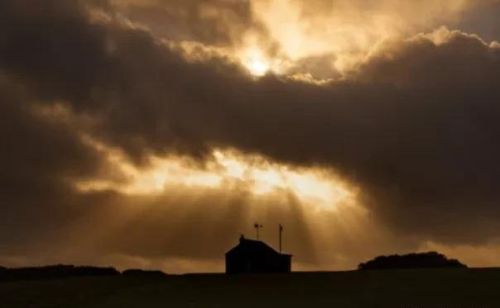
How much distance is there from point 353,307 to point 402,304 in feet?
12.9

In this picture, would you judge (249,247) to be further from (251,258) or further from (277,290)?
(277,290)

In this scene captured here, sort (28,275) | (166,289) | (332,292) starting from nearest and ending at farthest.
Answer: (332,292) → (166,289) → (28,275)

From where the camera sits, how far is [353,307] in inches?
2461

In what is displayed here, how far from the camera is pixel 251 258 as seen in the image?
100 meters

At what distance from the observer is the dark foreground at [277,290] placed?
67.1m

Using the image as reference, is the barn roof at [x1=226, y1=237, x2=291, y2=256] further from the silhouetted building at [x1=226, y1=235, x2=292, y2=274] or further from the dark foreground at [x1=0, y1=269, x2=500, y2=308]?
the dark foreground at [x1=0, y1=269, x2=500, y2=308]

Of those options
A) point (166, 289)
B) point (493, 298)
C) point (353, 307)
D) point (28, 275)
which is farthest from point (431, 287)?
point (28, 275)

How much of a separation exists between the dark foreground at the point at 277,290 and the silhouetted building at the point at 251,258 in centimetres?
1048

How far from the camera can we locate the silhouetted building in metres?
99.8

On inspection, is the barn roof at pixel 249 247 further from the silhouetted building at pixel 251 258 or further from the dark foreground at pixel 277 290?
the dark foreground at pixel 277 290

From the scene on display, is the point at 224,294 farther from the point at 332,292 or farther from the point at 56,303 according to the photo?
the point at 56,303

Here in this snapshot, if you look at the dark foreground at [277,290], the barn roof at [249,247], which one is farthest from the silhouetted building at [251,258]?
the dark foreground at [277,290]

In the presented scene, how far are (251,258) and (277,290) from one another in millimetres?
24350

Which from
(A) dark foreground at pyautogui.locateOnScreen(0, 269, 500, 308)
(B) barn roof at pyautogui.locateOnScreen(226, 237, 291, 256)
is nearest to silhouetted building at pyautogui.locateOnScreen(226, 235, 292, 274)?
(B) barn roof at pyautogui.locateOnScreen(226, 237, 291, 256)
